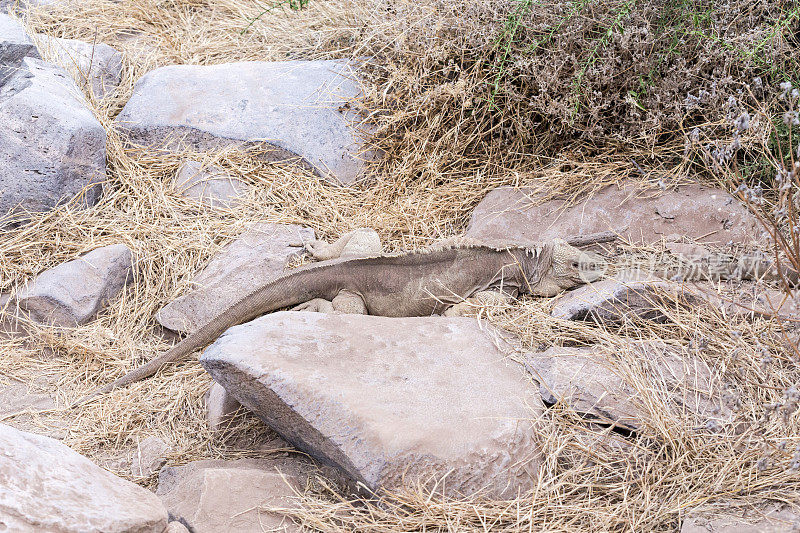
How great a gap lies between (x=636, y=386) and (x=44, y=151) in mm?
4183

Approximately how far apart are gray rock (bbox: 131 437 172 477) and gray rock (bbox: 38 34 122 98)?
11.7ft

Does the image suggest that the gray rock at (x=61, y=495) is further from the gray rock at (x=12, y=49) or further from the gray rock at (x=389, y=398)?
the gray rock at (x=12, y=49)

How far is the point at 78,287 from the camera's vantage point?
4.59 meters

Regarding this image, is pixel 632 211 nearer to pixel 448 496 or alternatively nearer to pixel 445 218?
pixel 445 218

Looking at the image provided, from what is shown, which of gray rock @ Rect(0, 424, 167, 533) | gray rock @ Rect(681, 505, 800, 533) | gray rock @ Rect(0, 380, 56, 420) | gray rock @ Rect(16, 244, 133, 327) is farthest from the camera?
gray rock @ Rect(16, 244, 133, 327)

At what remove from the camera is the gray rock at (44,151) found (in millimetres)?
4953

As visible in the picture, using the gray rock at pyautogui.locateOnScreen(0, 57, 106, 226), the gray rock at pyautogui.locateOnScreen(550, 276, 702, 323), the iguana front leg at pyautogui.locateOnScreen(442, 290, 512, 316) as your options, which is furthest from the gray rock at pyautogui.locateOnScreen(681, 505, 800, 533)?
the gray rock at pyautogui.locateOnScreen(0, 57, 106, 226)

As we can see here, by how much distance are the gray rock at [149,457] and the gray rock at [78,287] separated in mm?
1246

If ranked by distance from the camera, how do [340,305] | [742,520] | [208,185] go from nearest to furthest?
[742,520] < [340,305] < [208,185]

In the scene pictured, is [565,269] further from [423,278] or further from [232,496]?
[232,496]

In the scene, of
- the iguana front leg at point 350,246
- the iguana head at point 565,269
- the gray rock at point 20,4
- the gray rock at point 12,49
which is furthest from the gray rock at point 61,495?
the gray rock at point 20,4

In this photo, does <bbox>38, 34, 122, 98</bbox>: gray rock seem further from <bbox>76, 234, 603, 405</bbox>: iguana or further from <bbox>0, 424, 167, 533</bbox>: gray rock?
<bbox>0, 424, 167, 533</bbox>: gray rock

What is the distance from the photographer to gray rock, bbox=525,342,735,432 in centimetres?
318

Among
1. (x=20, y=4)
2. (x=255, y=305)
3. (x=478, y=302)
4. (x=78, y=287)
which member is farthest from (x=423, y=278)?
(x=20, y=4)
